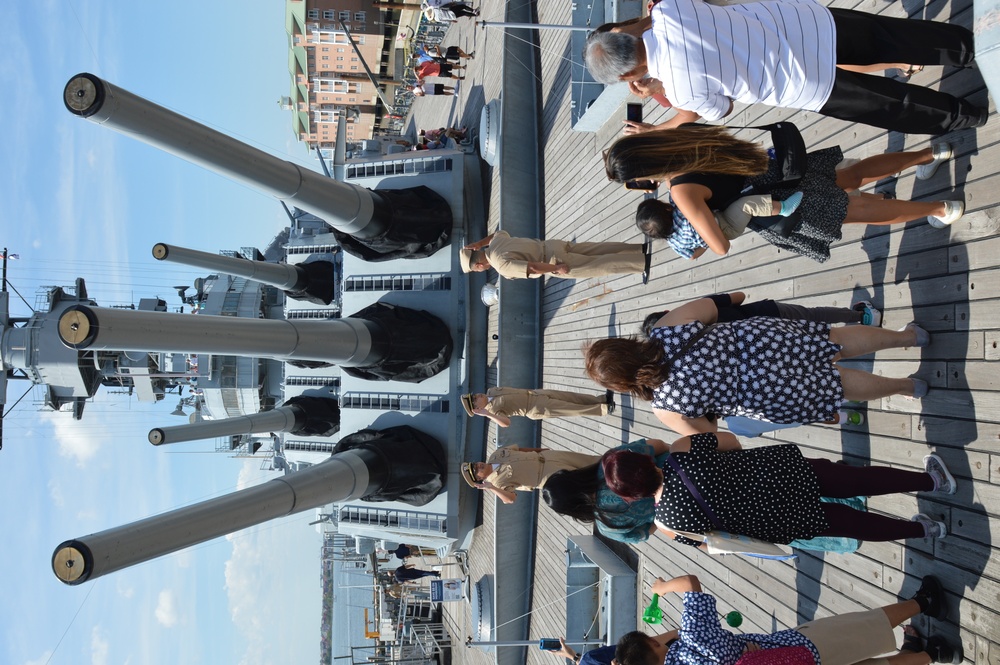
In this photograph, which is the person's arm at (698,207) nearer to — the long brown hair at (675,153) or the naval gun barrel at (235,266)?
the long brown hair at (675,153)

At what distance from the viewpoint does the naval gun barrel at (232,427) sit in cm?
1574

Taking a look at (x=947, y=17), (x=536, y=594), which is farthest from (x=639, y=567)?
(x=947, y=17)

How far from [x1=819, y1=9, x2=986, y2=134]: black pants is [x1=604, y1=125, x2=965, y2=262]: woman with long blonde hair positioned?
57 cm

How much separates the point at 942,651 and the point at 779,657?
152 centimetres

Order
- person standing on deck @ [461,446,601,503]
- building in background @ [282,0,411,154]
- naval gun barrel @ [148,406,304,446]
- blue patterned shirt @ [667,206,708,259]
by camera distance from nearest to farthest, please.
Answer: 1. blue patterned shirt @ [667,206,708,259]
2. person standing on deck @ [461,446,601,503]
3. naval gun barrel @ [148,406,304,446]
4. building in background @ [282,0,411,154]

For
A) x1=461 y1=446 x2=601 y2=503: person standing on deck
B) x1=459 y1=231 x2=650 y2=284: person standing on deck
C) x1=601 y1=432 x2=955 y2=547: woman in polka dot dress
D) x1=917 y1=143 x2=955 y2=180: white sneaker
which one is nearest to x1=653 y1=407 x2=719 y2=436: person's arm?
x1=601 y1=432 x2=955 y2=547: woman in polka dot dress

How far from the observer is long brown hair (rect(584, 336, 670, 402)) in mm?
4211

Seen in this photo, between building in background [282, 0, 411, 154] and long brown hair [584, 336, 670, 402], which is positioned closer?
long brown hair [584, 336, 670, 402]

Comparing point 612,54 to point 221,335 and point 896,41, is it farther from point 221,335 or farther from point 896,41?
point 221,335

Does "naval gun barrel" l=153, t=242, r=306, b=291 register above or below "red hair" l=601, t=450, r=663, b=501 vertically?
above

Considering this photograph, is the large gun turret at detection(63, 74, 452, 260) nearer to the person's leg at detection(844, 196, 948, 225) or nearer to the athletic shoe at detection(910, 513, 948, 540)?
the person's leg at detection(844, 196, 948, 225)

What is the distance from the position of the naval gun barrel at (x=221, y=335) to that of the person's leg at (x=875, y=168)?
7589 mm

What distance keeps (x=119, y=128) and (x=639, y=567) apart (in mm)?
8777

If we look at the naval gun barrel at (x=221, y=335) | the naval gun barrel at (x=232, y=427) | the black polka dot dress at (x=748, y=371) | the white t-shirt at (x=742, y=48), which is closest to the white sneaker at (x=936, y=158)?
the white t-shirt at (x=742, y=48)
